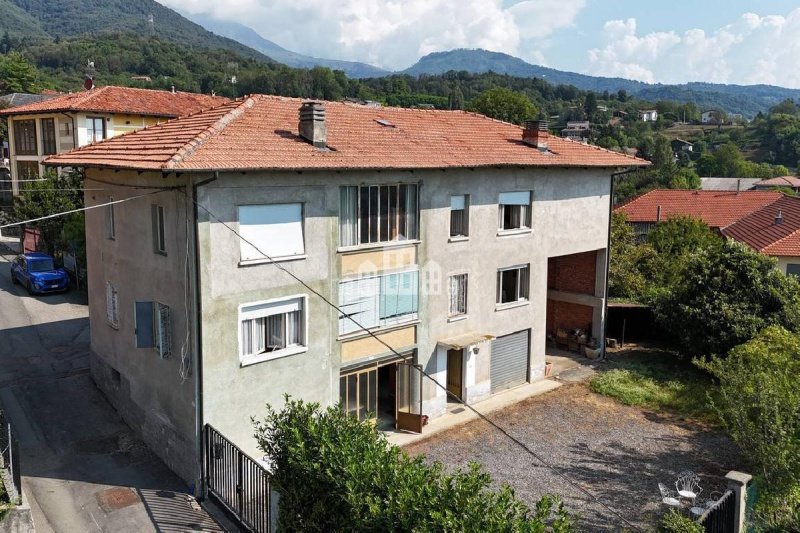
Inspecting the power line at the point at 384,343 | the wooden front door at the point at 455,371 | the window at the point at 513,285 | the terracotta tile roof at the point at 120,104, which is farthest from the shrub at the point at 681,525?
the terracotta tile roof at the point at 120,104

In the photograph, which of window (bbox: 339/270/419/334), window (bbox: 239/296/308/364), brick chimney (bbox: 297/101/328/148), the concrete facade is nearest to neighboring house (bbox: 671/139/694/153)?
the concrete facade

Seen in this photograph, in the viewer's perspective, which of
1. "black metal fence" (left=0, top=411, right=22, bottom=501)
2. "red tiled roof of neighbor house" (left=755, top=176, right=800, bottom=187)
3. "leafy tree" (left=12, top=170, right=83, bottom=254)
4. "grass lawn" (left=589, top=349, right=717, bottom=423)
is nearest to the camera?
"black metal fence" (left=0, top=411, right=22, bottom=501)

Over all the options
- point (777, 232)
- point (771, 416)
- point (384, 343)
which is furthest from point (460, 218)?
point (777, 232)

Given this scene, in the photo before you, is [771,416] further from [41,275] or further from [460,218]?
[41,275]

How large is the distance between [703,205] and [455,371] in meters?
42.1

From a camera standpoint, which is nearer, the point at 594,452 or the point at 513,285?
the point at 594,452

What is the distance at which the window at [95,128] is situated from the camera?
40219 mm

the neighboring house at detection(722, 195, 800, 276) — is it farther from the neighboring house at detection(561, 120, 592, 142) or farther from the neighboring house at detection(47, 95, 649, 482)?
the neighboring house at detection(561, 120, 592, 142)

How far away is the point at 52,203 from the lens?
36.2 metres

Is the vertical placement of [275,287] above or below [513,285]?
above

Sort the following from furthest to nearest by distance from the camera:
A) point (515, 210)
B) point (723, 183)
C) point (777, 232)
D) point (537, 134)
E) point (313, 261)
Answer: point (723, 183) → point (777, 232) → point (537, 134) → point (515, 210) → point (313, 261)

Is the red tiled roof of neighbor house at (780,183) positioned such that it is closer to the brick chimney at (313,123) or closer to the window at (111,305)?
the brick chimney at (313,123)

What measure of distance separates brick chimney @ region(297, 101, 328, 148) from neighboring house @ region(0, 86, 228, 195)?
25.9m

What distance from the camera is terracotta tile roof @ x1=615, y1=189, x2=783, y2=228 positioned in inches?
2060
